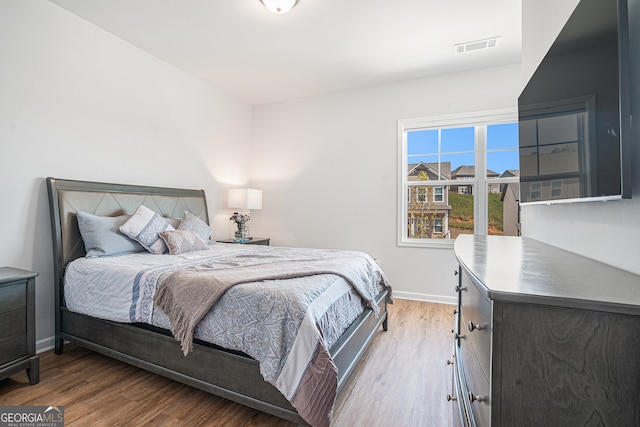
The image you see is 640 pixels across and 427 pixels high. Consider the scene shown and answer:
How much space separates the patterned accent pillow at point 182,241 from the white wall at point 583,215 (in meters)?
2.79

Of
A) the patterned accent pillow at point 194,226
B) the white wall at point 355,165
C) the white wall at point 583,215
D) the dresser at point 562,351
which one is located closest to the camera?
the dresser at point 562,351

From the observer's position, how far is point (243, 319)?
1.52 m

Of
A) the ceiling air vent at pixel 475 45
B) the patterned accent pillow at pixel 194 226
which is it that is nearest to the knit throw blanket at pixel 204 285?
the patterned accent pillow at pixel 194 226

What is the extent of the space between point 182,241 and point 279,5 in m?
2.16

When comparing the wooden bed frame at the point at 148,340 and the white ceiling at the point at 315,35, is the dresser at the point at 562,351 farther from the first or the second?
the white ceiling at the point at 315,35

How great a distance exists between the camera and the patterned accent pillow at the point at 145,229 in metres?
2.59

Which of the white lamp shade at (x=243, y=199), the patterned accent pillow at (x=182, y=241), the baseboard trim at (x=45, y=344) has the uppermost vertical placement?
the white lamp shade at (x=243, y=199)

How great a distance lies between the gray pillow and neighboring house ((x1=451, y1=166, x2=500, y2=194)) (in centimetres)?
360

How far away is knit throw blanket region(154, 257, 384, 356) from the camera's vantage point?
5.24ft

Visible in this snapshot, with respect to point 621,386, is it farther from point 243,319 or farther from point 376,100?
point 376,100

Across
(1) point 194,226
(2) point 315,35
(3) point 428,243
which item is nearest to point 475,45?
(2) point 315,35

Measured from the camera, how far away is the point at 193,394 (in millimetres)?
1812

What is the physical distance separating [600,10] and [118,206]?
11.2 feet

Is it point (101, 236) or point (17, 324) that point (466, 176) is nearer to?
point (101, 236)
